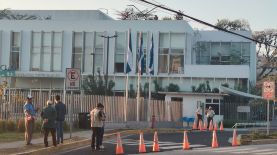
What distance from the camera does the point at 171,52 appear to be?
70.9 meters

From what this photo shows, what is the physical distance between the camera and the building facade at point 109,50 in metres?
70.2

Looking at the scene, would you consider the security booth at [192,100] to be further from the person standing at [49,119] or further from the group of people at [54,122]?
the person standing at [49,119]

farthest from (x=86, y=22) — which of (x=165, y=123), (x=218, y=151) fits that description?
(x=218, y=151)

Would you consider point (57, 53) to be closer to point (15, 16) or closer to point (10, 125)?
point (15, 16)

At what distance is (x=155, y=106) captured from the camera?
157 ft

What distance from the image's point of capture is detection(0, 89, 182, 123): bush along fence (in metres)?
33.7

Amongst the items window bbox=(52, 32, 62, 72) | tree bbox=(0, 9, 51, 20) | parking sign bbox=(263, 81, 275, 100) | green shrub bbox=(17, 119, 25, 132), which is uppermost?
tree bbox=(0, 9, 51, 20)

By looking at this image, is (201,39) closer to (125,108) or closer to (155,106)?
(155,106)

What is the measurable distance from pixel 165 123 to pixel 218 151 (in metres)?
25.5

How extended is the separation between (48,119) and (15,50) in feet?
176

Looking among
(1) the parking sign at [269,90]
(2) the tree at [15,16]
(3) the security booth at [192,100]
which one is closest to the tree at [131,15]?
(2) the tree at [15,16]

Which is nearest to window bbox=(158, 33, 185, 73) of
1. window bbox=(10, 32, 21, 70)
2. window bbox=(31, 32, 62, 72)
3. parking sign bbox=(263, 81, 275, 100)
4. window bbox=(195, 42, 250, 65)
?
window bbox=(195, 42, 250, 65)

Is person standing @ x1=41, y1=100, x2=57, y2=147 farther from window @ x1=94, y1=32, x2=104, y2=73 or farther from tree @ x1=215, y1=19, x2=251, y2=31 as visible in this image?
tree @ x1=215, y1=19, x2=251, y2=31

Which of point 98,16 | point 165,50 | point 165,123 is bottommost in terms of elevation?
point 165,123
